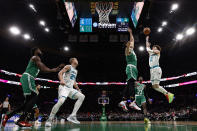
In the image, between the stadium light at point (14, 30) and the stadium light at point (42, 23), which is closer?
the stadium light at point (14, 30)

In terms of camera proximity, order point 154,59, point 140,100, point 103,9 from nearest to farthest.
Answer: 1. point 154,59
2. point 140,100
3. point 103,9

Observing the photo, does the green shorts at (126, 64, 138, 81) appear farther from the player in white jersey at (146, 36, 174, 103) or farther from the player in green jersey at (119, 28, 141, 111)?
the player in white jersey at (146, 36, 174, 103)

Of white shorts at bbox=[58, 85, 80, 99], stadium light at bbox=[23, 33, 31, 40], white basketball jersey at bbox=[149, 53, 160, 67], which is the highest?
stadium light at bbox=[23, 33, 31, 40]

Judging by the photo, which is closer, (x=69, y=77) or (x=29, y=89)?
(x=29, y=89)

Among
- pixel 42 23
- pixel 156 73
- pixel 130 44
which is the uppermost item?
pixel 42 23

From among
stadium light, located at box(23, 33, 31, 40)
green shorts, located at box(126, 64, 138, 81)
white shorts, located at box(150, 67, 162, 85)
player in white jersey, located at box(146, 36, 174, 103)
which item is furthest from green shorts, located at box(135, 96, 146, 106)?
stadium light, located at box(23, 33, 31, 40)

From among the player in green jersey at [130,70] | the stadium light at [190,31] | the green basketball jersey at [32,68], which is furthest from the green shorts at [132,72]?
the stadium light at [190,31]

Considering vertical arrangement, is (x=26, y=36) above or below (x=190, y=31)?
above

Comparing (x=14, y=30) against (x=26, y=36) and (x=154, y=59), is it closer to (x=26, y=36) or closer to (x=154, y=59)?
(x=26, y=36)

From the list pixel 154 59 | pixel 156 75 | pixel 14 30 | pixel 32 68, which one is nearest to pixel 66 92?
pixel 32 68

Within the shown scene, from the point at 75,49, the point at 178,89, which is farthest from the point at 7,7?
the point at 178,89

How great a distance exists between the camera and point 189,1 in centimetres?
1056

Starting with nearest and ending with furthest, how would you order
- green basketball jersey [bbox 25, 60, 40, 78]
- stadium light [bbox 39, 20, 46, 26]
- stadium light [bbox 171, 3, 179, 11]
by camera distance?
1. green basketball jersey [bbox 25, 60, 40, 78]
2. stadium light [bbox 171, 3, 179, 11]
3. stadium light [bbox 39, 20, 46, 26]

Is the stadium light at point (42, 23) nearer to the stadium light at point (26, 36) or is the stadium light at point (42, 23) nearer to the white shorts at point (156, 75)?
the stadium light at point (26, 36)
